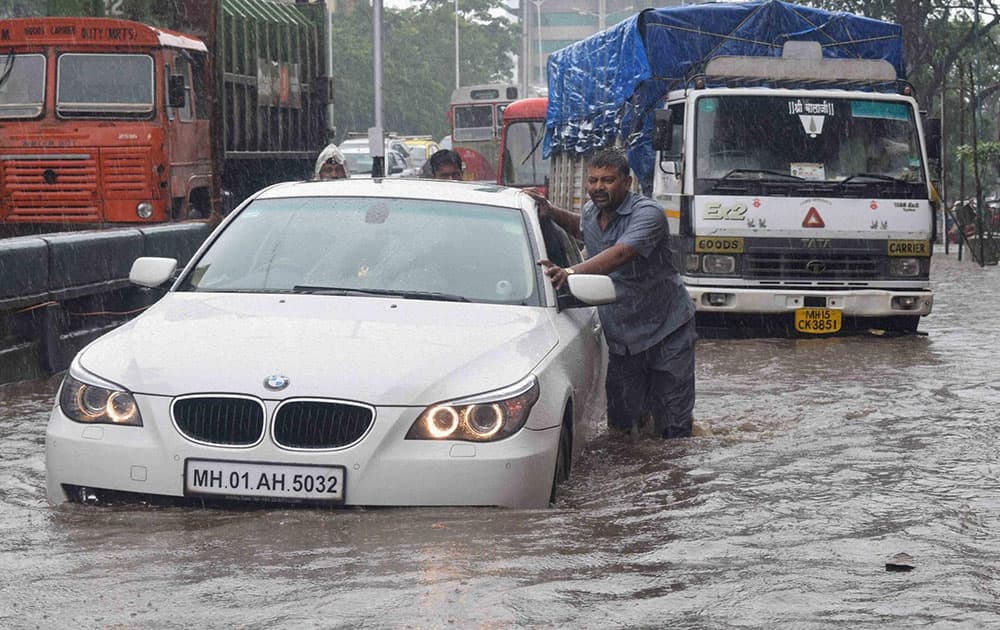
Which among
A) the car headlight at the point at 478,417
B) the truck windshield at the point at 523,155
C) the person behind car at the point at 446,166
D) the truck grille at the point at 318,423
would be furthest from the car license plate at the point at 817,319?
the truck windshield at the point at 523,155

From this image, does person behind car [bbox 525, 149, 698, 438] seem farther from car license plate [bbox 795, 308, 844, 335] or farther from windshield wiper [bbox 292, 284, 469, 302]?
car license plate [bbox 795, 308, 844, 335]

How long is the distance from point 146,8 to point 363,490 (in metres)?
15.1

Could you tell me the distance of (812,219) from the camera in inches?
547

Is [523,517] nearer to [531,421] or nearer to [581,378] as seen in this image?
[531,421]

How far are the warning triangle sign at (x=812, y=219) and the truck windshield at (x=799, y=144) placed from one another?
0.22 meters

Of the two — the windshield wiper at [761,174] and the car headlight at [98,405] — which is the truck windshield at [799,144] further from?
the car headlight at [98,405]

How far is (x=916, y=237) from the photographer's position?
46.5 ft

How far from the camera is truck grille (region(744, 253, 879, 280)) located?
14.1 metres

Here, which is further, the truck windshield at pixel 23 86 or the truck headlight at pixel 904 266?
the truck windshield at pixel 23 86

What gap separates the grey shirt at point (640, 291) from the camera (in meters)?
7.79

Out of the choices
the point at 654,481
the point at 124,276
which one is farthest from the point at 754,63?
the point at 654,481

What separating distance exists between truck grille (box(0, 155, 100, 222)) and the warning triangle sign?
7804 millimetres

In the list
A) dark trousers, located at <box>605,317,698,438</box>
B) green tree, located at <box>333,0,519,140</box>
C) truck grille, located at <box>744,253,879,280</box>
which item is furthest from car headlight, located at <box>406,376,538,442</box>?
green tree, located at <box>333,0,519,140</box>

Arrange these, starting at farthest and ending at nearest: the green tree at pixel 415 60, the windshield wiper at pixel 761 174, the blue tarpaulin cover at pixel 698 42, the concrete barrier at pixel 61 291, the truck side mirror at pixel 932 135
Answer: the green tree at pixel 415 60 → the blue tarpaulin cover at pixel 698 42 → the truck side mirror at pixel 932 135 → the windshield wiper at pixel 761 174 → the concrete barrier at pixel 61 291
